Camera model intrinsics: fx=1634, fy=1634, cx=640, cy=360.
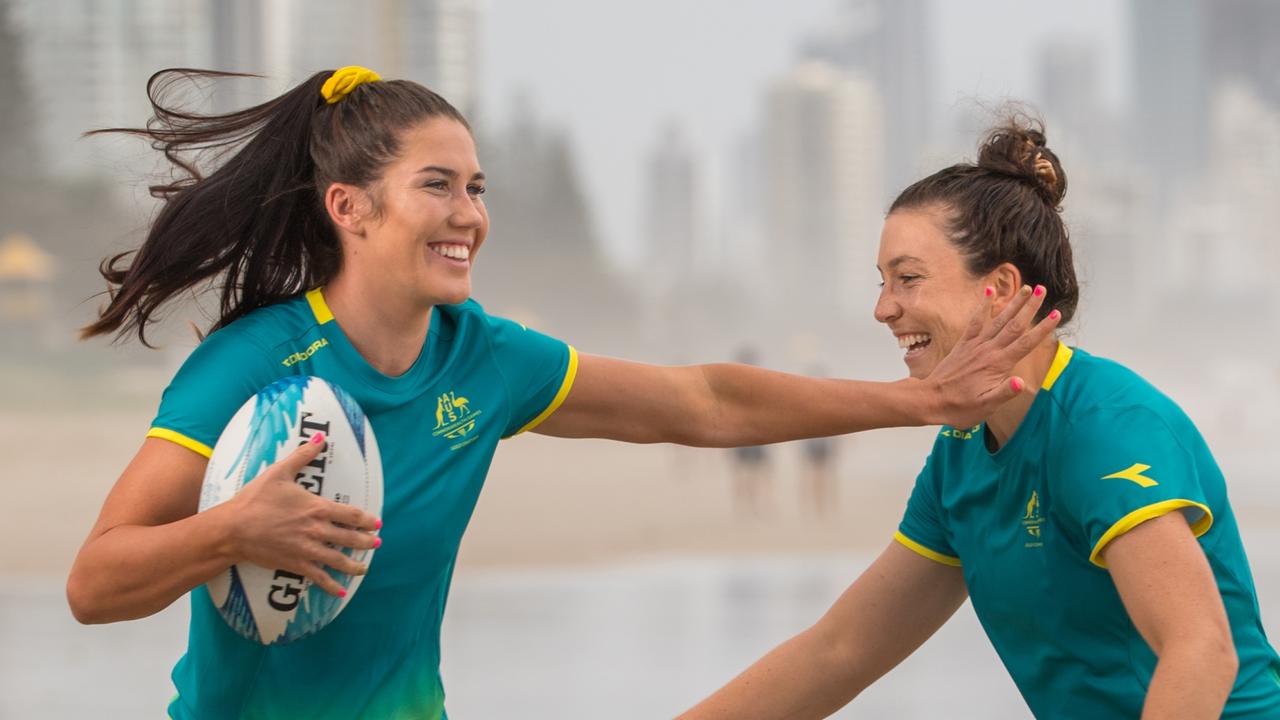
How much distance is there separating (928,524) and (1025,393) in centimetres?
44

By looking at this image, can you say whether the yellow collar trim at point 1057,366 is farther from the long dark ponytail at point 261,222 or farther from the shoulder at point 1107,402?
the long dark ponytail at point 261,222

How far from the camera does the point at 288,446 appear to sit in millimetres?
2939

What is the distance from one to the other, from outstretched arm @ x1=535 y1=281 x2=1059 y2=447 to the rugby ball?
1.99 ft

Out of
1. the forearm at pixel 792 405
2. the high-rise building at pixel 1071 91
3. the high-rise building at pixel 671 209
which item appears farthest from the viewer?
the high-rise building at pixel 1071 91

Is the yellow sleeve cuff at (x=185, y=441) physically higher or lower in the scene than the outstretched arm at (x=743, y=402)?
lower

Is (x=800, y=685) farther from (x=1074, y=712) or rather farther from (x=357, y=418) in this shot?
(x=357, y=418)

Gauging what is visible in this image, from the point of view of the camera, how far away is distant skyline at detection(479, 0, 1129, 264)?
248ft

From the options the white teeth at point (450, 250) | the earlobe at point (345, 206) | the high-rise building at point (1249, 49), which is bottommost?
the white teeth at point (450, 250)

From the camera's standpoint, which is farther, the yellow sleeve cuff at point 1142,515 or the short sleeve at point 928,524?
the short sleeve at point 928,524

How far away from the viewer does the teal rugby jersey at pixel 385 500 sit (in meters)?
3.12

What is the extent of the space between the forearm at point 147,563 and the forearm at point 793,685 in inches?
48.8

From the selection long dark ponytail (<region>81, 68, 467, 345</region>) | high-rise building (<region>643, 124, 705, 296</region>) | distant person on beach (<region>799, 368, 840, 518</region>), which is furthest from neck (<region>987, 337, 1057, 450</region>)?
high-rise building (<region>643, 124, 705, 296</region>)

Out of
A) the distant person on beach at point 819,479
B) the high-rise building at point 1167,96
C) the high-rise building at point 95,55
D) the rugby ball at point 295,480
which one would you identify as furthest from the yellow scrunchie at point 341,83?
the high-rise building at point 1167,96

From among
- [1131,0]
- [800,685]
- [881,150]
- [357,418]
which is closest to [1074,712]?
[800,685]
